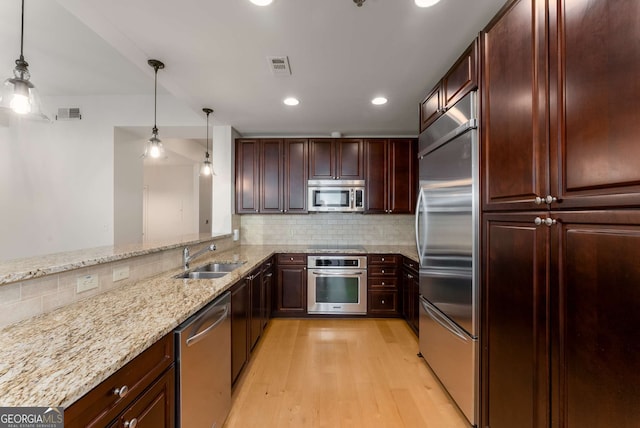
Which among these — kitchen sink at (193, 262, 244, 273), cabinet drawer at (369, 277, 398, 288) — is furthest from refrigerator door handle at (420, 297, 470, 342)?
kitchen sink at (193, 262, 244, 273)

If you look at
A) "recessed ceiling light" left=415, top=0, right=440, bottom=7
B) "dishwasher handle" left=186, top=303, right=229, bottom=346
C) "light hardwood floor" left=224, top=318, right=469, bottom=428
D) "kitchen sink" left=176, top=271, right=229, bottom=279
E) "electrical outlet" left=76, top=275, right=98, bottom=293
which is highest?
"recessed ceiling light" left=415, top=0, right=440, bottom=7

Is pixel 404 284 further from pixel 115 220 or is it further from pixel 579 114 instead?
pixel 115 220

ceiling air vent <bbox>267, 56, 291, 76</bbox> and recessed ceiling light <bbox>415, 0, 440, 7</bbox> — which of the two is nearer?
recessed ceiling light <bbox>415, 0, 440, 7</bbox>

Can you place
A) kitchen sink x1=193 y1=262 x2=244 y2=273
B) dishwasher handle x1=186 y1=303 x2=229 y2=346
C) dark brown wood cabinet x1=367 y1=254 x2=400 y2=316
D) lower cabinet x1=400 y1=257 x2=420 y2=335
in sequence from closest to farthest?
dishwasher handle x1=186 y1=303 x2=229 y2=346 → kitchen sink x1=193 y1=262 x2=244 y2=273 → lower cabinet x1=400 y1=257 x2=420 y2=335 → dark brown wood cabinet x1=367 y1=254 x2=400 y2=316

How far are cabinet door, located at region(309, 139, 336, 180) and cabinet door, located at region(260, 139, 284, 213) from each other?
0.43m

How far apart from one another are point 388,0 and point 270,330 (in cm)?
320

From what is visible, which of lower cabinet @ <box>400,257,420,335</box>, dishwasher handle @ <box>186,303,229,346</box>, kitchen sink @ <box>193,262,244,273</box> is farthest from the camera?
lower cabinet @ <box>400,257,420,335</box>

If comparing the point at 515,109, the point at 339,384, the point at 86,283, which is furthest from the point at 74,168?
the point at 515,109

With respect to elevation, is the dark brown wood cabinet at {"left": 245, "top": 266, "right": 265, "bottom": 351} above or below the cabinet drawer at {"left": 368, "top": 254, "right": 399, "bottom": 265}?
below

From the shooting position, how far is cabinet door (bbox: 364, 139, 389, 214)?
382 centimetres

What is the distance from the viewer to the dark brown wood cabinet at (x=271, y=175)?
384 cm

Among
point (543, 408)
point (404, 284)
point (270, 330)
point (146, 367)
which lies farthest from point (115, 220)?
point (543, 408)

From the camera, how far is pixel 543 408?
1157 mm

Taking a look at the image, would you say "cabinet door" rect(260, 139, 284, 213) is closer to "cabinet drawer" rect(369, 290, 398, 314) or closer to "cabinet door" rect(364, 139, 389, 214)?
"cabinet door" rect(364, 139, 389, 214)
